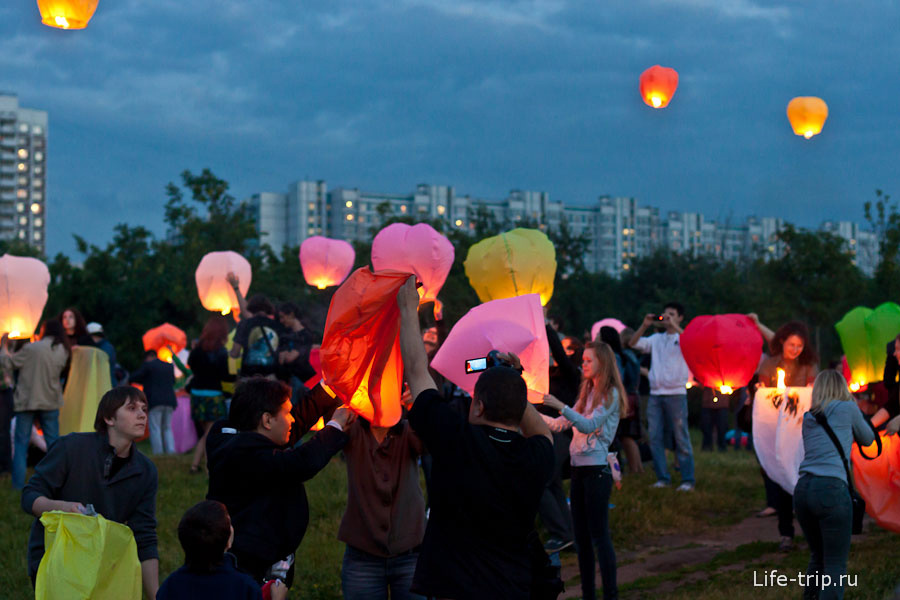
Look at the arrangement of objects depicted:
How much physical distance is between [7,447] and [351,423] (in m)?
7.39

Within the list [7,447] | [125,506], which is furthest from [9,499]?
[125,506]

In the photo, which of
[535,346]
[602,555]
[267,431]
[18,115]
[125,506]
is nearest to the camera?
[267,431]

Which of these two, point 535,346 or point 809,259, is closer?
point 535,346

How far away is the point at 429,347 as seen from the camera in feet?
27.4

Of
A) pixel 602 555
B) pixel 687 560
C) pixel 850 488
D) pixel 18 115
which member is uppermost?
pixel 18 115

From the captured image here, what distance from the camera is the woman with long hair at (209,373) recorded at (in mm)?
10633

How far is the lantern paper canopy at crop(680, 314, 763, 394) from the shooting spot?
9009mm

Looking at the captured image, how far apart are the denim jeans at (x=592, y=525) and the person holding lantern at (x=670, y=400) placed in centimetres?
396

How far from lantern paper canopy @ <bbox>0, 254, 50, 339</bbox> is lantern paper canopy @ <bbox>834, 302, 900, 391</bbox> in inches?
314

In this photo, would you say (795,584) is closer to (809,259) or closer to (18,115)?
(809,259)

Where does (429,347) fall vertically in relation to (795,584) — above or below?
above

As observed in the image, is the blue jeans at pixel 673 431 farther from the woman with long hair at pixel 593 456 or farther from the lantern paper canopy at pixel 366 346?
the lantern paper canopy at pixel 366 346

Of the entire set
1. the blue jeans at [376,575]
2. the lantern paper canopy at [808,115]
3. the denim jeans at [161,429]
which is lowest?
the denim jeans at [161,429]

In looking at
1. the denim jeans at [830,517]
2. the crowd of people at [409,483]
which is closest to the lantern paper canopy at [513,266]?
the crowd of people at [409,483]
